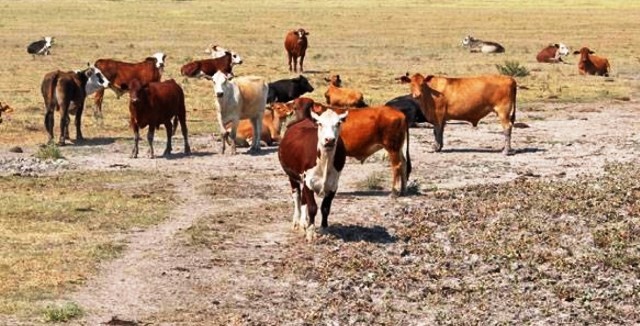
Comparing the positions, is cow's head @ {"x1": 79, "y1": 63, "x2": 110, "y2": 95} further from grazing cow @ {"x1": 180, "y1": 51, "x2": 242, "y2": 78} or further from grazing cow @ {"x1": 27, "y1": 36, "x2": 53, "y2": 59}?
grazing cow @ {"x1": 27, "y1": 36, "x2": 53, "y2": 59}

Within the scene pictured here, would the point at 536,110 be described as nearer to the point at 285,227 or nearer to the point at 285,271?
the point at 285,227

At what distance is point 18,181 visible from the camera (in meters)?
17.0

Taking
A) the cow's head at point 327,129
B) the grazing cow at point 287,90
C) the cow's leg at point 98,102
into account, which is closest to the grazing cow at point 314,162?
the cow's head at point 327,129

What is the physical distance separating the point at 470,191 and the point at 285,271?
4.84m

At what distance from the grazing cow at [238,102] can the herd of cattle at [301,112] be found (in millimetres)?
16

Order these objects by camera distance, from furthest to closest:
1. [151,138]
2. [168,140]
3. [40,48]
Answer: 1. [40,48]
2. [168,140]
3. [151,138]

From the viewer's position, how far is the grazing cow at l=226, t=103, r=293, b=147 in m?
21.1

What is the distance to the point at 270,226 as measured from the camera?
46.6ft

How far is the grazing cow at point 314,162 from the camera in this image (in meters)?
13.0

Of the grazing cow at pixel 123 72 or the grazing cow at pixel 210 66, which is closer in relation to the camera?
the grazing cow at pixel 123 72

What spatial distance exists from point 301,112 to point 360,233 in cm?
294

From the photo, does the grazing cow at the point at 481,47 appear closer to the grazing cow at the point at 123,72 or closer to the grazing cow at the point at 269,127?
the grazing cow at the point at 123,72

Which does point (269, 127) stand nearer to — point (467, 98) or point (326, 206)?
point (467, 98)

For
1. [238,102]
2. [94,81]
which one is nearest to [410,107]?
[238,102]
